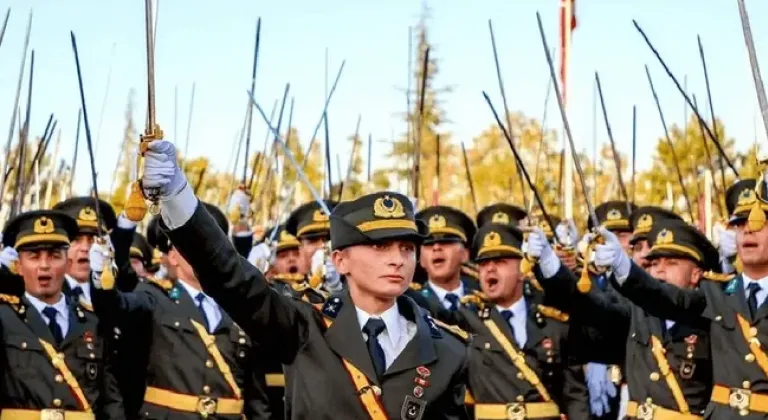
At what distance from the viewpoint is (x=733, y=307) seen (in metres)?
7.93

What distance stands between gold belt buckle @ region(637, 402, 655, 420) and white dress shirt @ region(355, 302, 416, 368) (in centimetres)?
406

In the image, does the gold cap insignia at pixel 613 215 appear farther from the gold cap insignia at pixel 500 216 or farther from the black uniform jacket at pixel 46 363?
the black uniform jacket at pixel 46 363

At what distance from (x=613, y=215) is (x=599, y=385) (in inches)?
71.1

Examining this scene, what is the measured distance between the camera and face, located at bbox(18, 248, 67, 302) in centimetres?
857

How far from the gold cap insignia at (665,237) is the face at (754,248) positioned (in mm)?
1055

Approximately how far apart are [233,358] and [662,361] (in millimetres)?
2944

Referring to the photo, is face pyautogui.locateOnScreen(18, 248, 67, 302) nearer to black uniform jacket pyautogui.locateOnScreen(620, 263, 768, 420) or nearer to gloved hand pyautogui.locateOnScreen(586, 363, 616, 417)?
black uniform jacket pyautogui.locateOnScreen(620, 263, 768, 420)

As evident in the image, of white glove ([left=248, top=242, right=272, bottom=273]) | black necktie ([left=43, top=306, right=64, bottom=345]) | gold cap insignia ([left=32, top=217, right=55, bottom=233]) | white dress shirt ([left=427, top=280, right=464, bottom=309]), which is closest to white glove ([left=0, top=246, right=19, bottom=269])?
gold cap insignia ([left=32, top=217, right=55, bottom=233])

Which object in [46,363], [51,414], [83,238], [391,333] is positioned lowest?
[51,414]

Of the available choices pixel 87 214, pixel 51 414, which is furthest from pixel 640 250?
pixel 51 414

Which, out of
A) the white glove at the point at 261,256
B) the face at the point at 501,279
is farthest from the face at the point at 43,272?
the face at the point at 501,279

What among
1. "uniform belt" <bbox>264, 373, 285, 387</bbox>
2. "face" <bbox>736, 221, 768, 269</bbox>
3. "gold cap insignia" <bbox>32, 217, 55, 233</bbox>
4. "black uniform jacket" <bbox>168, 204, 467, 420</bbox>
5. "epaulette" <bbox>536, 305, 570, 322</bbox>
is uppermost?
"gold cap insignia" <bbox>32, 217, 55, 233</bbox>

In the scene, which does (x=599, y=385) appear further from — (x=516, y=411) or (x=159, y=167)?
(x=159, y=167)

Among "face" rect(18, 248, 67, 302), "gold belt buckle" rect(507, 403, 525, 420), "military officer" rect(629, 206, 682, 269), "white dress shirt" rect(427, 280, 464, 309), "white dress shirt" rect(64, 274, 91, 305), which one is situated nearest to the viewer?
"face" rect(18, 248, 67, 302)
